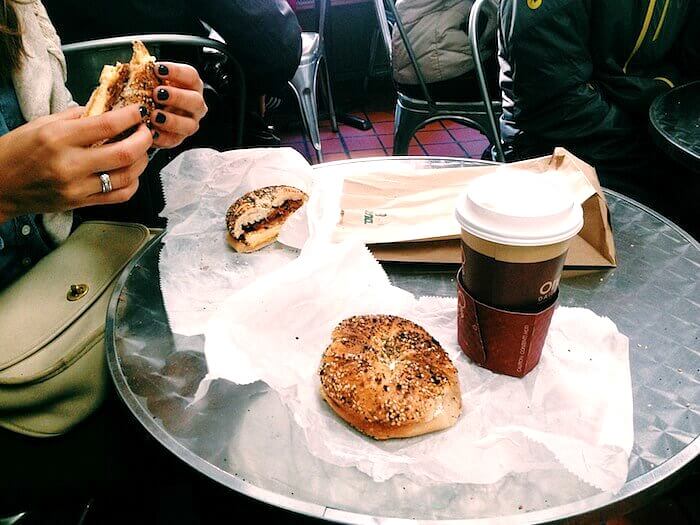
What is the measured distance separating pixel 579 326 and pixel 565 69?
133cm

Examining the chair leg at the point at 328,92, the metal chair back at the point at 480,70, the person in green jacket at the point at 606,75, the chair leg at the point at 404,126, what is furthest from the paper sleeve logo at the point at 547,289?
the chair leg at the point at 328,92

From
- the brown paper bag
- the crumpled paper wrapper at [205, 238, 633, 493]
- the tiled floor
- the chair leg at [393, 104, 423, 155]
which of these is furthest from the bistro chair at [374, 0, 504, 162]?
the crumpled paper wrapper at [205, 238, 633, 493]

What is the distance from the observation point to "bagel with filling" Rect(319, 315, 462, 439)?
826 millimetres

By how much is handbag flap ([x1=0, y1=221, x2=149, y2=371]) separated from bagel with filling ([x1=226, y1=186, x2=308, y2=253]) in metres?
0.25

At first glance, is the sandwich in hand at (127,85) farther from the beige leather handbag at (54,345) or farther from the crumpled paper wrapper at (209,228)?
the beige leather handbag at (54,345)

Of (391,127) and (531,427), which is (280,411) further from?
(391,127)

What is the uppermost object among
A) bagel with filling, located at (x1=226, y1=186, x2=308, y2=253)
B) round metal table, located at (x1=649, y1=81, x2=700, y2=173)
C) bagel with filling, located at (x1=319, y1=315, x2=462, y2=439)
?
round metal table, located at (x1=649, y1=81, x2=700, y2=173)

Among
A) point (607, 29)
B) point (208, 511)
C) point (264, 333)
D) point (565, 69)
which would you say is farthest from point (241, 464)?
point (607, 29)

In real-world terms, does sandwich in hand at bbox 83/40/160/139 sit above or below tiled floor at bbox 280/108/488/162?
above

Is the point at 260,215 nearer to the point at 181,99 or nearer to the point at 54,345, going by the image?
the point at 181,99

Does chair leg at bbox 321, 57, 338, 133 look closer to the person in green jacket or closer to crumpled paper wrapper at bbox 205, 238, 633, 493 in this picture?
the person in green jacket

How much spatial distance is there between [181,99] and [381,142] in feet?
10.5

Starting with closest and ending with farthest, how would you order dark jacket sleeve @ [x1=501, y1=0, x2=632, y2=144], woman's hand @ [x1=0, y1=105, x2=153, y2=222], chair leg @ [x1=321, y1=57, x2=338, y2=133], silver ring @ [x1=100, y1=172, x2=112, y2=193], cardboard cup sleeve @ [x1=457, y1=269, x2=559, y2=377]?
cardboard cup sleeve @ [x1=457, y1=269, x2=559, y2=377]
woman's hand @ [x1=0, y1=105, x2=153, y2=222]
silver ring @ [x1=100, y1=172, x2=112, y2=193]
dark jacket sleeve @ [x1=501, y1=0, x2=632, y2=144]
chair leg @ [x1=321, y1=57, x2=338, y2=133]

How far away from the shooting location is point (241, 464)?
2.66 ft
